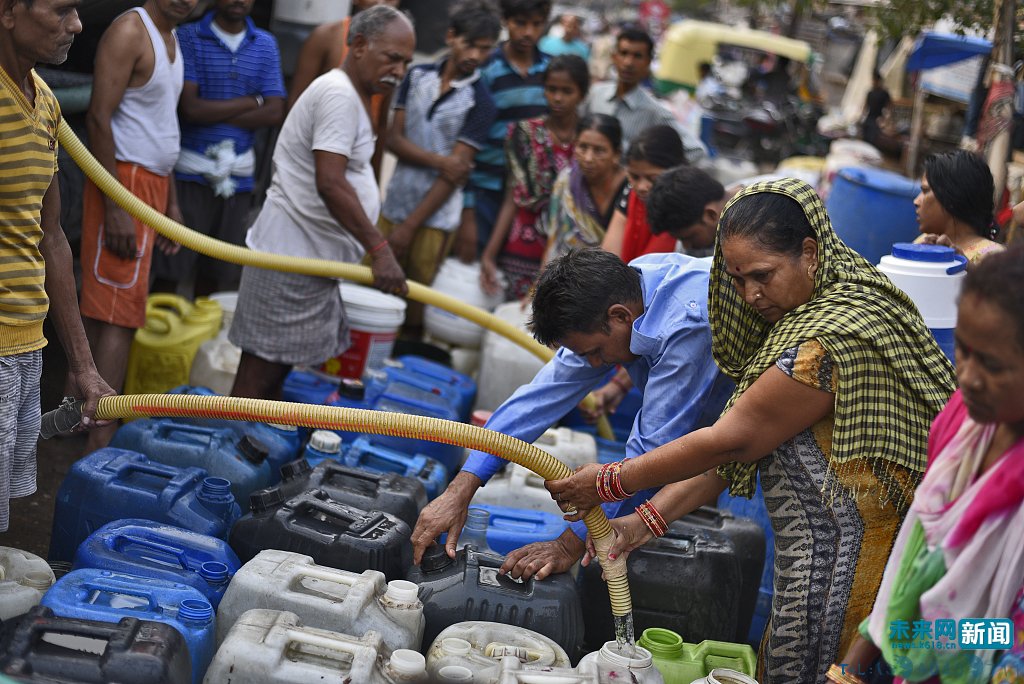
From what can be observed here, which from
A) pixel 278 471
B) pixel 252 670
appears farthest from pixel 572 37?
pixel 252 670

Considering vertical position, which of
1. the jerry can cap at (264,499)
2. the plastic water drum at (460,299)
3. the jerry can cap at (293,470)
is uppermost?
the jerry can cap at (264,499)

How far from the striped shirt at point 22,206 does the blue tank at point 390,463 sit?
48.6 inches

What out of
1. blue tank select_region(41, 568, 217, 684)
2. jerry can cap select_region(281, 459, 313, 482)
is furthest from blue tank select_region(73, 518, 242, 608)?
jerry can cap select_region(281, 459, 313, 482)

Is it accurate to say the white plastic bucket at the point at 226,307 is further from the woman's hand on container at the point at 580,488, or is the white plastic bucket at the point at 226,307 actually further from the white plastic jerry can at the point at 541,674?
the white plastic jerry can at the point at 541,674

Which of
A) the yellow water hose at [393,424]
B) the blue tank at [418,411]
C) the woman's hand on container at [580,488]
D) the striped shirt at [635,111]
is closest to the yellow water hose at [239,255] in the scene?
the blue tank at [418,411]

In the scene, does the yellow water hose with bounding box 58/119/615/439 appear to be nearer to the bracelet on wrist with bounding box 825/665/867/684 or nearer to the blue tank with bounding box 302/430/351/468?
the blue tank with bounding box 302/430/351/468

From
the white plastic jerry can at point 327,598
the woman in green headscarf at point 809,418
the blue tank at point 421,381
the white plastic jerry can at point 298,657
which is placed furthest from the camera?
the blue tank at point 421,381

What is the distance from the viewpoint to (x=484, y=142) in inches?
236

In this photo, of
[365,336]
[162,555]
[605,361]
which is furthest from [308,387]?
[605,361]

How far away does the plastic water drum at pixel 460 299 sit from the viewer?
216 inches

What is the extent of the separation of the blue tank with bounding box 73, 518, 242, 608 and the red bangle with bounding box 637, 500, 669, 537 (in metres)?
1.08

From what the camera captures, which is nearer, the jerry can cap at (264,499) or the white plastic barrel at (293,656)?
the white plastic barrel at (293,656)

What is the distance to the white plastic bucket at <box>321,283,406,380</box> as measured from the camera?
4.88m

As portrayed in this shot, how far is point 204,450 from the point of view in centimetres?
335
